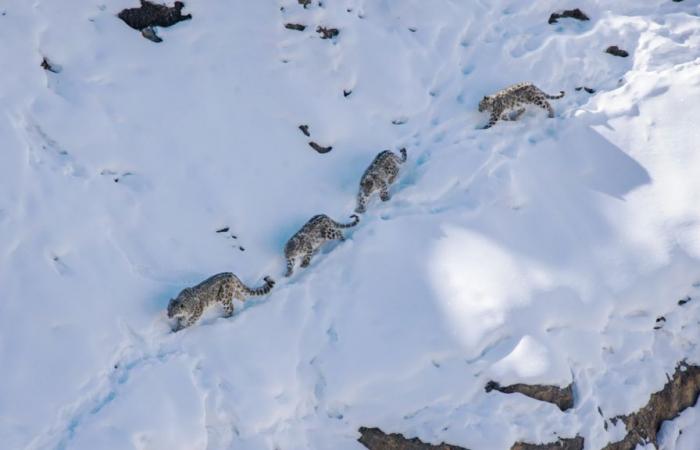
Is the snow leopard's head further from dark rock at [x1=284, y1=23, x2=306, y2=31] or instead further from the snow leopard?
dark rock at [x1=284, y1=23, x2=306, y2=31]

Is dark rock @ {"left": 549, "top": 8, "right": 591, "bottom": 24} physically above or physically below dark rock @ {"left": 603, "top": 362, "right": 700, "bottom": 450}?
above

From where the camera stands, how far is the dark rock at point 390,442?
1035 cm

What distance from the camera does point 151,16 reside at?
1383cm

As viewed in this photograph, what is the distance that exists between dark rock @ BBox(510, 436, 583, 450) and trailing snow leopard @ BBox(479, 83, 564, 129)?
4642 millimetres

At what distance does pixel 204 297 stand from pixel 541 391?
3.81 metres

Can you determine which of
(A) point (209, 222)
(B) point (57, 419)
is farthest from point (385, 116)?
(B) point (57, 419)

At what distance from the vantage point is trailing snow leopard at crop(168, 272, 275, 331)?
10.9 metres

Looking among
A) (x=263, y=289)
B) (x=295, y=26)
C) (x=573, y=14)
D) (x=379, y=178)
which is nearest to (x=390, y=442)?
(x=263, y=289)

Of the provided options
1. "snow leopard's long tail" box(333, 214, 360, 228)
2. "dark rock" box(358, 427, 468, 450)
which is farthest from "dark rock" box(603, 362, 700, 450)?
"snow leopard's long tail" box(333, 214, 360, 228)

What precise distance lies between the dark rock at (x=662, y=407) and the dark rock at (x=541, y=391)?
2.23 feet

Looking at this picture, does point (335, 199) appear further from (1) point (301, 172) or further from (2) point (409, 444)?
(2) point (409, 444)

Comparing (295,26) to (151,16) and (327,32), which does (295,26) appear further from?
(151,16)

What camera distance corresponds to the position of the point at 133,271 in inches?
447

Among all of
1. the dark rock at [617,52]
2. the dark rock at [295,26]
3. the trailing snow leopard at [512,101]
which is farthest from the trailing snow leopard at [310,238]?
the dark rock at [617,52]
